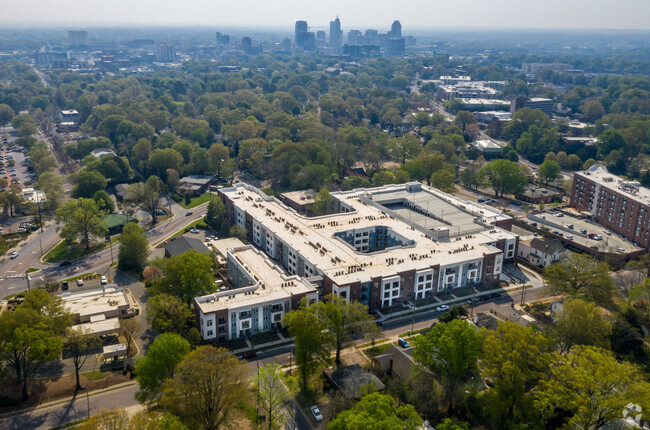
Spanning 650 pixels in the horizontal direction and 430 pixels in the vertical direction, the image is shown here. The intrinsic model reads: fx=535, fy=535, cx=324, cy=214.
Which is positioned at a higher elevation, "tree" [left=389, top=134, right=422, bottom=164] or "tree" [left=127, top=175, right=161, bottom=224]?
"tree" [left=389, top=134, right=422, bottom=164]

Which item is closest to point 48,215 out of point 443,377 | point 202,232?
point 202,232

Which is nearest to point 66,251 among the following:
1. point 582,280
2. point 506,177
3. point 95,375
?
point 95,375

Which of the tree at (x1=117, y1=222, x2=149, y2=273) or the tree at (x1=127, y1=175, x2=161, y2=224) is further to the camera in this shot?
the tree at (x1=127, y1=175, x2=161, y2=224)

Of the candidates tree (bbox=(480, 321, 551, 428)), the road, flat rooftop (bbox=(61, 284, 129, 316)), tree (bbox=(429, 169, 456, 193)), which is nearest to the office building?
tree (bbox=(429, 169, 456, 193))

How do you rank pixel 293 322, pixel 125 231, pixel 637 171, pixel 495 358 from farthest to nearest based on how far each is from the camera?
pixel 637 171
pixel 125 231
pixel 293 322
pixel 495 358

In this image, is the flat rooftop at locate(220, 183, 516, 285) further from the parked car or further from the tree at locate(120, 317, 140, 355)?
the tree at locate(120, 317, 140, 355)

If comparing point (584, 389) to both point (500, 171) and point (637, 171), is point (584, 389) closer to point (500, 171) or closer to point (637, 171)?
point (500, 171)
